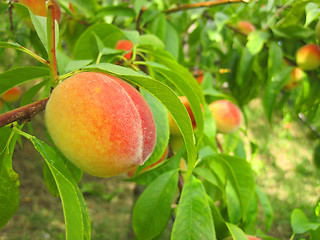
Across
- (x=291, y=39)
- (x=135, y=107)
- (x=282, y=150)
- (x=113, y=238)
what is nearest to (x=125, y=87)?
(x=135, y=107)

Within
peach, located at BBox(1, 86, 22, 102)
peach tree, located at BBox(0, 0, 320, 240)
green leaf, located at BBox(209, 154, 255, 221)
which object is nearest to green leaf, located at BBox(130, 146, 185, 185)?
peach tree, located at BBox(0, 0, 320, 240)

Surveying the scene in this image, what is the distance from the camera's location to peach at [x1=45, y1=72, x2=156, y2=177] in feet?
1.17

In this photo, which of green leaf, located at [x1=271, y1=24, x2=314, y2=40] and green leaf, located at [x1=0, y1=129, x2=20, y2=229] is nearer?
green leaf, located at [x1=0, y1=129, x2=20, y2=229]

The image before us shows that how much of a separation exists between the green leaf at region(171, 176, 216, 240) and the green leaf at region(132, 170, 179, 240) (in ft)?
0.31

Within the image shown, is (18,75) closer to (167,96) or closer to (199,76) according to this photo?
(167,96)

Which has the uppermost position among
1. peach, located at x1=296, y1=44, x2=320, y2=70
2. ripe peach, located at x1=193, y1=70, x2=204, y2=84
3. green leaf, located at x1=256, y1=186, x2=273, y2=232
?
peach, located at x1=296, y1=44, x2=320, y2=70

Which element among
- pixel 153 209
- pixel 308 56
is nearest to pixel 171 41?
pixel 308 56

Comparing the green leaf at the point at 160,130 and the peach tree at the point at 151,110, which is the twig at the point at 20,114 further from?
the green leaf at the point at 160,130

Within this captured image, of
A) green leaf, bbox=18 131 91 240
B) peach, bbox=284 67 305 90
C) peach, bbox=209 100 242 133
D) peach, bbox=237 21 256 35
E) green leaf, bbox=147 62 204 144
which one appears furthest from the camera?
peach, bbox=237 21 256 35

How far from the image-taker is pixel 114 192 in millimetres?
1970

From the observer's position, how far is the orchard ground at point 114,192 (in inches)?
55.2

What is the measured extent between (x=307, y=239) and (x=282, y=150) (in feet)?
5.51

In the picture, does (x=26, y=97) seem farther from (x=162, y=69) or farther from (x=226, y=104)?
(x=226, y=104)

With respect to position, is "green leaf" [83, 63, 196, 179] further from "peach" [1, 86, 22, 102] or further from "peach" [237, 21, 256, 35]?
"peach" [1, 86, 22, 102]
